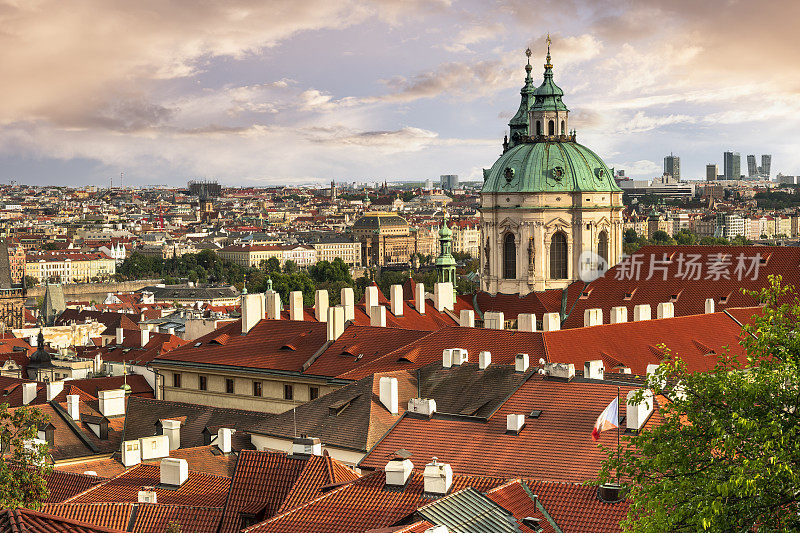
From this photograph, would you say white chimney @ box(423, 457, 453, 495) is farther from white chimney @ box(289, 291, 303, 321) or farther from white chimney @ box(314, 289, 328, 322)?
white chimney @ box(289, 291, 303, 321)

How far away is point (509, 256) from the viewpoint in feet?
288

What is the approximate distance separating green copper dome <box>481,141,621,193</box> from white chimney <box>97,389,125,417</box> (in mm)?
37897

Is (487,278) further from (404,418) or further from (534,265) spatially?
(404,418)

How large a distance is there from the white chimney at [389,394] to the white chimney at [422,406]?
7.59 feet

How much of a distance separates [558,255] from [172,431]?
42.6 metres

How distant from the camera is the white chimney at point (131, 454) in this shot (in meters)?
42.9

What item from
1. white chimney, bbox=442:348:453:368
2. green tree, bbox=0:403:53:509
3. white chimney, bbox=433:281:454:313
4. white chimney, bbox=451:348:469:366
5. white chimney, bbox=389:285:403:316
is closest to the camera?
green tree, bbox=0:403:53:509

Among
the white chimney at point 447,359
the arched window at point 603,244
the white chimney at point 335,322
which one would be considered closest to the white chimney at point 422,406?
the white chimney at point 447,359

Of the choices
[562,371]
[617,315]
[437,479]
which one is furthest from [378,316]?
[437,479]

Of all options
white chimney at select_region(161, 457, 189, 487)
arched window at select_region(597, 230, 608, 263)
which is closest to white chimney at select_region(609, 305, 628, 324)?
arched window at select_region(597, 230, 608, 263)

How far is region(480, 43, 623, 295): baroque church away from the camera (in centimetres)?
8588

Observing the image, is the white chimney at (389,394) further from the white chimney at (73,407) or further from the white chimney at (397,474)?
the white chimney at (73,407)

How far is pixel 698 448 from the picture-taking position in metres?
22.3

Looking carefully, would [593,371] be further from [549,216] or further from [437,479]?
[549,216]
